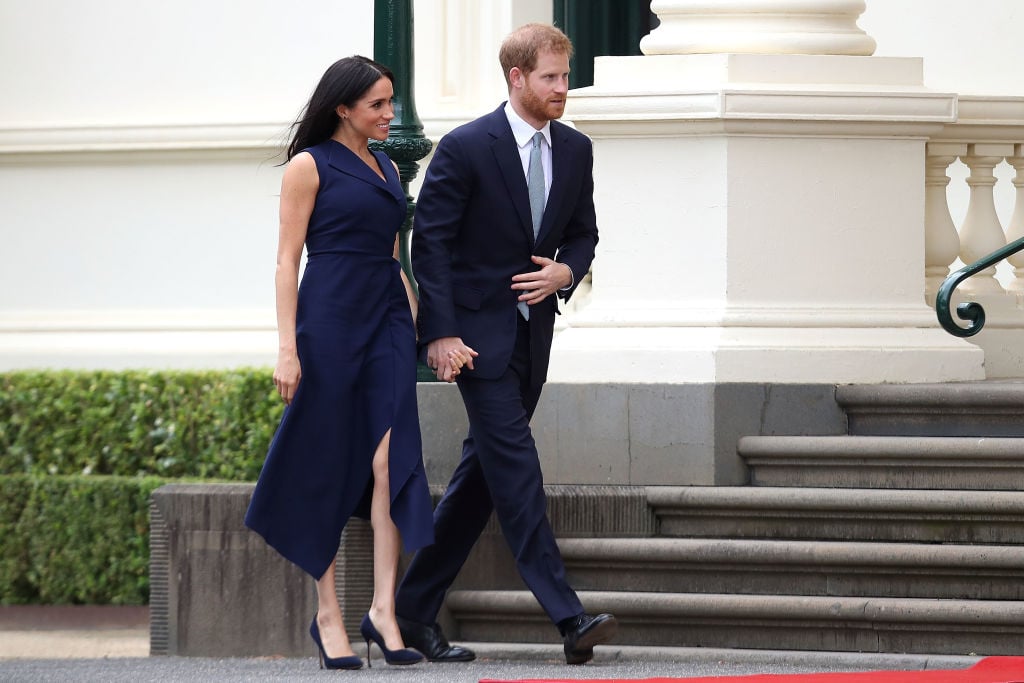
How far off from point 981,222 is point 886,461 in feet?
5.59

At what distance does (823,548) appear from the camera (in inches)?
256

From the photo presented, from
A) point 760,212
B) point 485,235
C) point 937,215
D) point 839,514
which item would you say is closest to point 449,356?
point 485,235

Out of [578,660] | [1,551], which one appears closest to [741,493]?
[578,660]

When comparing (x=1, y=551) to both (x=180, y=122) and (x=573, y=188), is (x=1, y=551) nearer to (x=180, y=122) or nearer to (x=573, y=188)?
(x=180, y=122)

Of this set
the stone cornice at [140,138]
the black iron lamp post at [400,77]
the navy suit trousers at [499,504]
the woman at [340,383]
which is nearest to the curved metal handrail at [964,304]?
the navy suit trousers at [499,504]

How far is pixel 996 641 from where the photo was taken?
618 cm

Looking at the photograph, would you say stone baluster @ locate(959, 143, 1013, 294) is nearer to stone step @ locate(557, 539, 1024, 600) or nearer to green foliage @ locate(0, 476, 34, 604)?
stone step @ locate(557, 539, 1024, 600)

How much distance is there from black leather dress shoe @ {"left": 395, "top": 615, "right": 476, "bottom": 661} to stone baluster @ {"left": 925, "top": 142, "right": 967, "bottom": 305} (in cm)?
269

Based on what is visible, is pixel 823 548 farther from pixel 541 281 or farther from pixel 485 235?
pixel 485 235

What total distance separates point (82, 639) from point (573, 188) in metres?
4.35

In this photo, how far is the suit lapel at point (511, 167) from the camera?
630cm

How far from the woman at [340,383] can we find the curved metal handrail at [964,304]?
189cm

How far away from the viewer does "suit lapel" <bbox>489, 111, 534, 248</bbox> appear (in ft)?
20.7

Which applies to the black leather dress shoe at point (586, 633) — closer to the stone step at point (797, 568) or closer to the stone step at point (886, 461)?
the stone step at point (797, 568)
